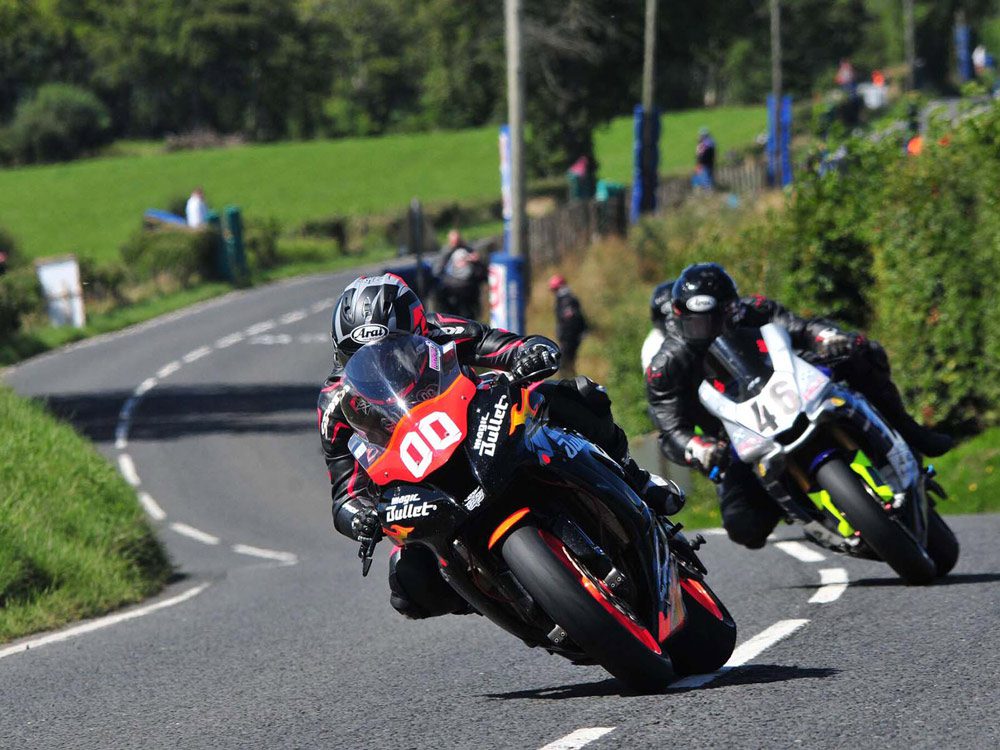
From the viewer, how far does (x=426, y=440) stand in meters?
5.55

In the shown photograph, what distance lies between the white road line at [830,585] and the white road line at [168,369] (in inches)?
934

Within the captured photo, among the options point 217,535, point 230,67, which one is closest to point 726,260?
point 217,535

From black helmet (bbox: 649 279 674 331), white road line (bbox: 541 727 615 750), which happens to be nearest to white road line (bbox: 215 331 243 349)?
black helmet (bbox: 649 279 674 331)

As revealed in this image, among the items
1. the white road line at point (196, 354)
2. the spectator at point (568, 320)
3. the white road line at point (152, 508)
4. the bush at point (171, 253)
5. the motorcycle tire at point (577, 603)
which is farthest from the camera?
the bush at point (171, 253)

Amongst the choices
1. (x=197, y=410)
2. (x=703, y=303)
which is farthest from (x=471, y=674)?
(x=197, y=410)

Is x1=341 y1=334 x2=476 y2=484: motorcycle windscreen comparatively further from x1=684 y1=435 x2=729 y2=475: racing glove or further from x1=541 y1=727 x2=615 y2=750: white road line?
x1=684 y1=435 x2=729 y2=475: racing glove

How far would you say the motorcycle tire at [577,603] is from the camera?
541 cm

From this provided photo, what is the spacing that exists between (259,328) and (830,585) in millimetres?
29655

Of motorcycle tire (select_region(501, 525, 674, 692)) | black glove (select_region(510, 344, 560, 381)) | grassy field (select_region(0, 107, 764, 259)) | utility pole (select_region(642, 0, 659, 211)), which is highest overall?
black glove (select_region(510, 344, 560, 381))

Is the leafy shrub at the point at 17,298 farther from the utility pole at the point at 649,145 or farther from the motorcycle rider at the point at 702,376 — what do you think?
the motorcycle rider at the point at 702,376

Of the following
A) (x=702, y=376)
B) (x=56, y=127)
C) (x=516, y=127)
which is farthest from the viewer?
(x=56, y=127)

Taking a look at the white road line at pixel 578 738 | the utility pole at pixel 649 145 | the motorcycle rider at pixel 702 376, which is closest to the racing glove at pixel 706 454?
the motorcycle rider at pixel 702 376

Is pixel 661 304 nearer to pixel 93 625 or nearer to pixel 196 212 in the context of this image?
pixel 93 625

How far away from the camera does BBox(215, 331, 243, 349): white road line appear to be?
35.3 m
